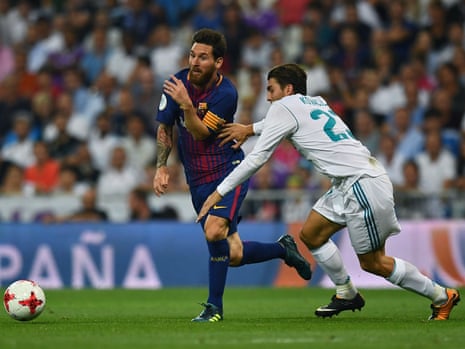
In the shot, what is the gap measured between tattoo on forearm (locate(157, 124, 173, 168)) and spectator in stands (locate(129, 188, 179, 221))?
6.83 metres

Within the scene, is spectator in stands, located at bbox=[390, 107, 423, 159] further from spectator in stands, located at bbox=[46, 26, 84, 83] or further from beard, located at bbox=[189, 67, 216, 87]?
beard, located at bbox=[189, 67, 216, 87]

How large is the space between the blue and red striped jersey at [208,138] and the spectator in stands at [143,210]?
6641 millimetres

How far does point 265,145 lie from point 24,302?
2.39 metres

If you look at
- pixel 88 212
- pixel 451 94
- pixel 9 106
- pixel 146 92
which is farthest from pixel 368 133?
pixel 9 106

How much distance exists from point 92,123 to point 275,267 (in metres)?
4.99

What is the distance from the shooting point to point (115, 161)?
17875 millimetres

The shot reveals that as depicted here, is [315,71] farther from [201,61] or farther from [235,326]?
[235,326]

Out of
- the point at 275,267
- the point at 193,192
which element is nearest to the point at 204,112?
the point at 193,192

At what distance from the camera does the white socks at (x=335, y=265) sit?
9992 mm

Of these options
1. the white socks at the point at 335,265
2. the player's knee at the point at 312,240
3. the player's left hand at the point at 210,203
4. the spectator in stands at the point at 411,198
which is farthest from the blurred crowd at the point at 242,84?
the player's left hand at the point at 210,203

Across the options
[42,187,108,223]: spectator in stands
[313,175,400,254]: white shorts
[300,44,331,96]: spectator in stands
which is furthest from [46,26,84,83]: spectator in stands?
[313,175,400,254]: white shorts

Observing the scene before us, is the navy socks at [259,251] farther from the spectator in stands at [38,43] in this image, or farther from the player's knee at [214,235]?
the spectator in stands at [38,43]

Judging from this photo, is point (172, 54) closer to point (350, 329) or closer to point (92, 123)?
point (92, 123)

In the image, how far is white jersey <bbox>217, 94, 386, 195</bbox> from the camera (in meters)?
9.38
